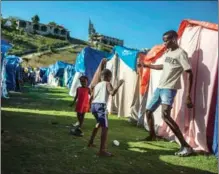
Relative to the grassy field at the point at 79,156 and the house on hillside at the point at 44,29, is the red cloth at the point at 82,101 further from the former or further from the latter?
the house on hillside at the point at 44,29

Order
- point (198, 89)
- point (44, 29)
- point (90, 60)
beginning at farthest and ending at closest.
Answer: point (44, 29), point (90, 60), point (198, 89)

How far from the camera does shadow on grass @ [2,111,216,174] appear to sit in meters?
4.44

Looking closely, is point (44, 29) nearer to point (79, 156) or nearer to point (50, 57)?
point (50, 57)

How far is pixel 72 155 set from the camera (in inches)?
202

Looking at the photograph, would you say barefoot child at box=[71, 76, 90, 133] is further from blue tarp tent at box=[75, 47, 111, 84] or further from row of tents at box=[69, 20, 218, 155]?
blue tarp tent at box=[75, 47, 111, 84]

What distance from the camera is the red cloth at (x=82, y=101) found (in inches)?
308

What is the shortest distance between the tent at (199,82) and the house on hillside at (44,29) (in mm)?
77924

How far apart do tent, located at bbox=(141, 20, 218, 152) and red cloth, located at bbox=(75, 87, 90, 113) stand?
194cm

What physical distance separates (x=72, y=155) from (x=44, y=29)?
281 feet

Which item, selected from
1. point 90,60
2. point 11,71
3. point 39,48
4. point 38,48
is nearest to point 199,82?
point 90,60

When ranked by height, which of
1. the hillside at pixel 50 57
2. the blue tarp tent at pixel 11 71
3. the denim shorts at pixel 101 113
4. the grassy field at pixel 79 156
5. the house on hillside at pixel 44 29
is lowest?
the grassy field at pixel 79 156

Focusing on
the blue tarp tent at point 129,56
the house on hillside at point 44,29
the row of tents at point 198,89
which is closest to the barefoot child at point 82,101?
the row of tents at point 198,89

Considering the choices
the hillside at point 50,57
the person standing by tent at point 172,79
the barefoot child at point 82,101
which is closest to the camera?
the person standing by tent at point 172,79

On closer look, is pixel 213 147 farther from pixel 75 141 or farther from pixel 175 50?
pixel 75 141
